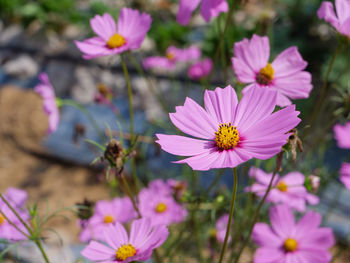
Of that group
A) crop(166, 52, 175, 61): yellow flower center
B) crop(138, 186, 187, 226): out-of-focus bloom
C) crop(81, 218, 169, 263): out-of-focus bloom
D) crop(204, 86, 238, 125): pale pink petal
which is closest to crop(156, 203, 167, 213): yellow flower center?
crop(138, 186, 187, 226): out-of-focus bloom

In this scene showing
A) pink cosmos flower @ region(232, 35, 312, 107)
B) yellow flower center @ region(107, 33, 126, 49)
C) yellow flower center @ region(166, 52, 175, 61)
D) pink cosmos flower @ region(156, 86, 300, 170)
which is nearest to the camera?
pink cosmos flower @ region(156, 86, 300, 170)

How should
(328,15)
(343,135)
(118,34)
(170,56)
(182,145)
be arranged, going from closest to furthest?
(182,145), (328,15), (118,34), (343,135), (170,56)

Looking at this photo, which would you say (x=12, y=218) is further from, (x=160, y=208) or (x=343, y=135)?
(x=343, y=135)

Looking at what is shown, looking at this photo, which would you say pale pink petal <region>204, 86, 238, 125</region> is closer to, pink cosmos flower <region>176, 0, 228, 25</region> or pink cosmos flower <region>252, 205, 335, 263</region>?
pink cosmos flower <region>176, 0, 228, 25</region>

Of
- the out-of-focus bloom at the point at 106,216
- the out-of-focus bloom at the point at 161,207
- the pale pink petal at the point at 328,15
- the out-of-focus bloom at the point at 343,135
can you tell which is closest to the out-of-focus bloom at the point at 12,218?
the out-of-focus bloom at the point at 106,216

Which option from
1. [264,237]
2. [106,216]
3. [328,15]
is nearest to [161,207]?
[106,216]

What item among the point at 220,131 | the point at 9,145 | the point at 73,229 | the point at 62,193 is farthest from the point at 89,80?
the point at 220,131
